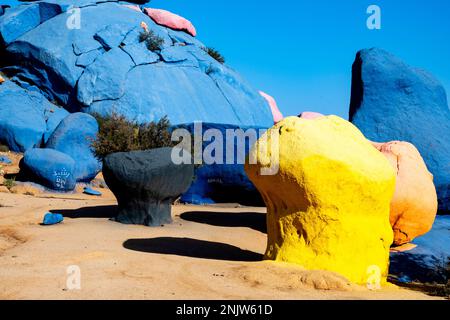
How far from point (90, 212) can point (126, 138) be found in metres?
1.84

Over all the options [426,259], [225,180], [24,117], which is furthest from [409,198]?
[24,117]

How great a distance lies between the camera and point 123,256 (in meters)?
5.09

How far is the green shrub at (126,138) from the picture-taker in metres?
9.91

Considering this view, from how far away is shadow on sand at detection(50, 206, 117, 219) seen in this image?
8625 mm

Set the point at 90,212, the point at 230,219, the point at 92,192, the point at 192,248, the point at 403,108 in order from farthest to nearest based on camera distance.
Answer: the point at 92,192
the point at 403,108
the point at 230,219
the point at 90,212
the point at 192,248

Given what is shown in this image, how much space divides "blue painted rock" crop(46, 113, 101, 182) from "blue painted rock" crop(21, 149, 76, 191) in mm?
1418

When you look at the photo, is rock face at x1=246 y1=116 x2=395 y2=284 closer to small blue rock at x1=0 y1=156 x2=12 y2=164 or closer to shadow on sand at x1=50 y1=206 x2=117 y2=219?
shadow on sand at x1=50 y1=206 x2=117 y2=219

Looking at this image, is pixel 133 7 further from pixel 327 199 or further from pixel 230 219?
pixel 327 199

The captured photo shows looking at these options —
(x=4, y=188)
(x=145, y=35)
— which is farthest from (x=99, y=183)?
(x=145, y=35)

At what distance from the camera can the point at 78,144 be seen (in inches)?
607

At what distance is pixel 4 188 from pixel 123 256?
8.53 m

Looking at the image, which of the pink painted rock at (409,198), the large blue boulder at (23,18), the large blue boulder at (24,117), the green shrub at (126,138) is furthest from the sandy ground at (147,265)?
the large blue boulder at (23,18)

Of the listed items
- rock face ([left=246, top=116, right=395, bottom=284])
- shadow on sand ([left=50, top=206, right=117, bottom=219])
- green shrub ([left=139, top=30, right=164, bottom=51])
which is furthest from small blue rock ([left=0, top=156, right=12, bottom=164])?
rock face ([left=246, top=116, right=395, bottom=284])

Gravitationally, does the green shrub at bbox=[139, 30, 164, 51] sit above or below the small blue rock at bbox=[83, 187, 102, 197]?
above
